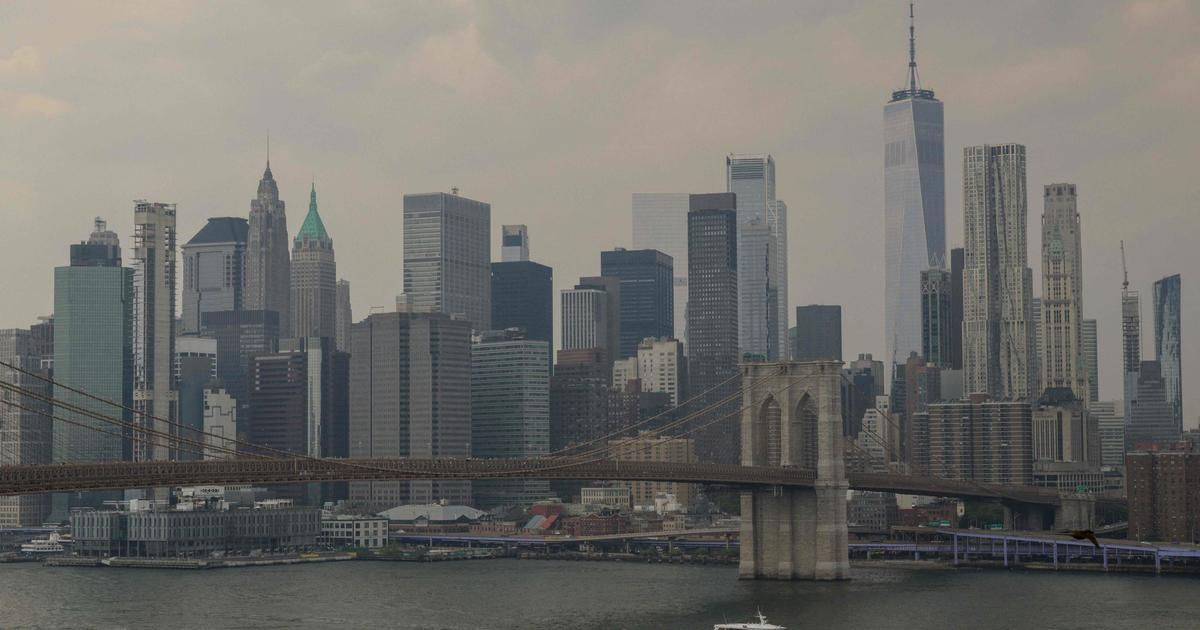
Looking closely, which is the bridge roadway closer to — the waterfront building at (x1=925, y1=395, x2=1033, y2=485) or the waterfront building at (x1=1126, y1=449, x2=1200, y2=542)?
the waterfront building at (x1=1126, y1=449, x2=1200, y2=542)

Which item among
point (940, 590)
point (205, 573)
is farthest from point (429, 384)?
point (940, 590)

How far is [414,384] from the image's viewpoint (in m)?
192

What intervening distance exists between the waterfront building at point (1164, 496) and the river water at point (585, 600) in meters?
17.5

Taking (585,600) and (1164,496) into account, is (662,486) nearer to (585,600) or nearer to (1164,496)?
(1164,496)

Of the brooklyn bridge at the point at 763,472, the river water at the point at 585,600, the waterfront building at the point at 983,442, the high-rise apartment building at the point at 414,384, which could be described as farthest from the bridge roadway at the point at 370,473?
the high-rise apartment building at the point at 414,384

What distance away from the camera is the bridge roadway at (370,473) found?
50.0 meters

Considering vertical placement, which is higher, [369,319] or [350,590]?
[369,319]

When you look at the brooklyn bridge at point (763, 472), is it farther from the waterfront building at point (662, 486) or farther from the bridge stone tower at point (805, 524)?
the waterfront building at point (662, 486)

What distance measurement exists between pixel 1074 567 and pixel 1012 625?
35.0 meters

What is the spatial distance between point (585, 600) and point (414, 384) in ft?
385

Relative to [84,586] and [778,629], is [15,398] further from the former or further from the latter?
[778,629]

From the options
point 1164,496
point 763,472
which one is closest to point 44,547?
point 763,472

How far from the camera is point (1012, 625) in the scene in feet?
215

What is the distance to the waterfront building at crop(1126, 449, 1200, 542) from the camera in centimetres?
11106
